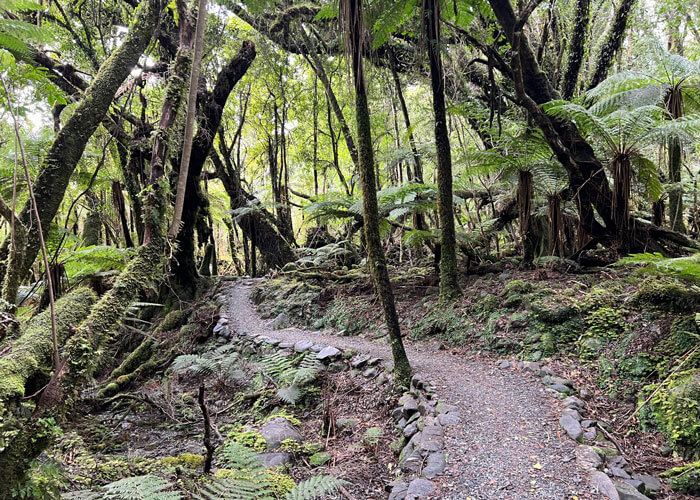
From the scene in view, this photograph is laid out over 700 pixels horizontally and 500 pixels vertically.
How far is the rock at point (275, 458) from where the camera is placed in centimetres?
336

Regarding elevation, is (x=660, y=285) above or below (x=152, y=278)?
below

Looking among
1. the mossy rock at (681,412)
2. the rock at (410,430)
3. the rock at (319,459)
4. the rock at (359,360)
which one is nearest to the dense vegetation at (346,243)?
the mossy rock at (681,412)

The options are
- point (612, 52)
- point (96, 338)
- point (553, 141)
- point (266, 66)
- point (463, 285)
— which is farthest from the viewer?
point (266, 66)

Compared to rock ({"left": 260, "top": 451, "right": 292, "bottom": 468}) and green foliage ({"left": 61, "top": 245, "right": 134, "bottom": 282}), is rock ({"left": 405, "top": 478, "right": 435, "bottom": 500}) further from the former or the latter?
green foliage ({"left": 61, "top": 245, "right": 134, "bottom": 282})

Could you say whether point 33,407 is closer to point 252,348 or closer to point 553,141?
point 252,348

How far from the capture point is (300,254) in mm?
11133

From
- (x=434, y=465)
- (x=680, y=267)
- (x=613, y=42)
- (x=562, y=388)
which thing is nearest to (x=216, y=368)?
(x=434, y=465)

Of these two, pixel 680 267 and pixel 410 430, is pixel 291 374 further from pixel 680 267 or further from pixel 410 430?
pixel 680 267

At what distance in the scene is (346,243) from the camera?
9391mm

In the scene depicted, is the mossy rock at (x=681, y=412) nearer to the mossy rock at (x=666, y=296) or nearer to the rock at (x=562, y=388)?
the rock at (x=562, y=388)

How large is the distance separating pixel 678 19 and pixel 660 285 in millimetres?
8150

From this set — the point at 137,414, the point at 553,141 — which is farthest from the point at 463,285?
the point at 137,414

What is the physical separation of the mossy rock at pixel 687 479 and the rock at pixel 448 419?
1.39 meters

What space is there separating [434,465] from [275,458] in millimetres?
1625
